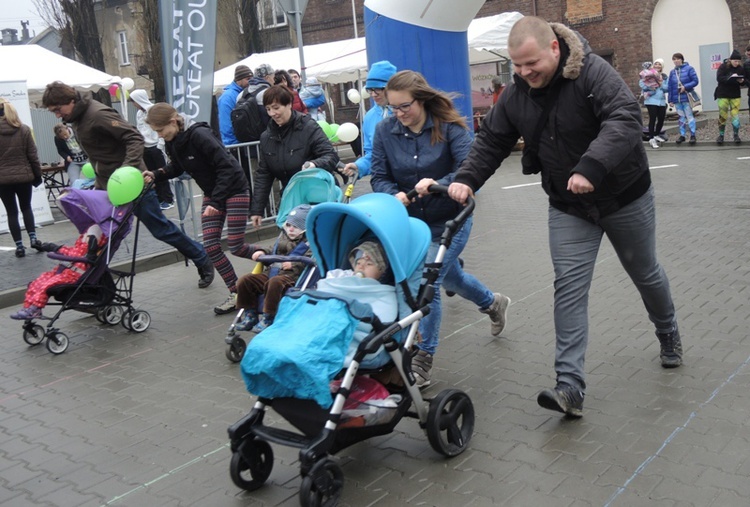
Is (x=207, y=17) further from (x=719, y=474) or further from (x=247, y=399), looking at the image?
(x=719, y=474)

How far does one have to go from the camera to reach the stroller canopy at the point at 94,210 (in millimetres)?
7117

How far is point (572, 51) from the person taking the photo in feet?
13.9

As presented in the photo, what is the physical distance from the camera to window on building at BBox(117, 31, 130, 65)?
48062 mm

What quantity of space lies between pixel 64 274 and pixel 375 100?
117 inches

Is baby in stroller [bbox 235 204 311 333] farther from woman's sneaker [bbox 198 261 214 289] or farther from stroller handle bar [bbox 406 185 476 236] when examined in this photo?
woman's sneaker [bbox 198 261 214 289]

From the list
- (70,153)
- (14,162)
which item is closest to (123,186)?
(14,162)

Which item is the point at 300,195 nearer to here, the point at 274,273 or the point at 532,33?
the point at 274,273

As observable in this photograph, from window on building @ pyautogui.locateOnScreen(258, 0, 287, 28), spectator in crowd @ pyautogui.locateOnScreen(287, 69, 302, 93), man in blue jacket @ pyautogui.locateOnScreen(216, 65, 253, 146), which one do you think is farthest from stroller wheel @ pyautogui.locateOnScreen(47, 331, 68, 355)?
window on building @ pyautogui.locateOnScreen(258, 0, 287, 28)

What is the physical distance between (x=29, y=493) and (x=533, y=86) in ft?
10.8

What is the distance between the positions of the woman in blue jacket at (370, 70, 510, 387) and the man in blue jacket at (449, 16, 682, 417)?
15.7 inches

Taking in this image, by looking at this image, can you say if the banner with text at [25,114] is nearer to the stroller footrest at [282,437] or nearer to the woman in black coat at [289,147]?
the woman in black coat at [289,147]

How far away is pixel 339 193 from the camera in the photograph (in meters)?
6.48

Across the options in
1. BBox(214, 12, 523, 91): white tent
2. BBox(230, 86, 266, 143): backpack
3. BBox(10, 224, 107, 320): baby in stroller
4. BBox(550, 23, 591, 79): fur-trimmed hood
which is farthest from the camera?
BBox(214, 12, 523, 91): white tent

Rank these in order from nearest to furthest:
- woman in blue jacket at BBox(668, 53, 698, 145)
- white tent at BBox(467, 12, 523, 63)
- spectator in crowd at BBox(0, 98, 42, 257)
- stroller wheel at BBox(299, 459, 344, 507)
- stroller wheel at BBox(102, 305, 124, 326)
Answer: stroller wheel at BBox(299, 459, 344, 507), stroller wheel at BBox(102, 305, 124, 326), spectator in crowd at BBox(0, 98, 42, 257), woman in blue jacket at BBox(668, 53, 698, 145), white tent at BBox(467, 12, 523, 63)
